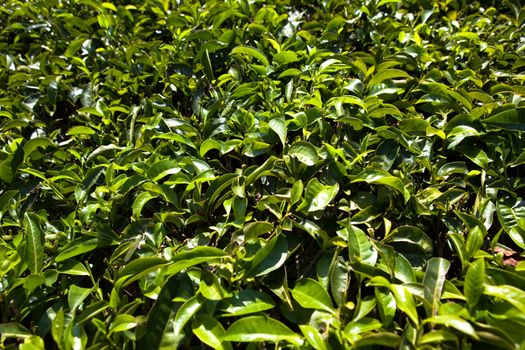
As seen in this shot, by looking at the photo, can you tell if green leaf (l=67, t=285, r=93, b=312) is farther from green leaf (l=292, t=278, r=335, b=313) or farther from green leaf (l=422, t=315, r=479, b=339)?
green leaf (l=422, t=315, r=479, b=339)

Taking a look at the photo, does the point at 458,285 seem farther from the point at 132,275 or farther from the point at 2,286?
the point at 2,286

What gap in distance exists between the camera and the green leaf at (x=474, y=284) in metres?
1.23

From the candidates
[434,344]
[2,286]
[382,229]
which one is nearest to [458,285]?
[434,344]

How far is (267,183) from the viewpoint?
1.79m

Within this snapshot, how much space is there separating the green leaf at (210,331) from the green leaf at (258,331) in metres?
0.02

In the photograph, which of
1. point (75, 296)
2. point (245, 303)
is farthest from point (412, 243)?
point (75, 296)

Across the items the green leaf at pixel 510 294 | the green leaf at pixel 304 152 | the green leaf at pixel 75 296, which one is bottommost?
the green leaf at pixel 75 296

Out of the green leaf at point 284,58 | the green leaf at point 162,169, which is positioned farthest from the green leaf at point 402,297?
the green leaf at point 284,58

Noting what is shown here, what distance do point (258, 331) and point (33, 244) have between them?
856 mm

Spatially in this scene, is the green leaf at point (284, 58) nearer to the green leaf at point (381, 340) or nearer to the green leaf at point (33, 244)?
the green leaf at point (33, 244)

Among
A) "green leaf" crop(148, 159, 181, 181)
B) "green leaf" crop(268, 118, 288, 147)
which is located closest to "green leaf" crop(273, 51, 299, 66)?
"green leaf" crop(268, 118, 288, 147)

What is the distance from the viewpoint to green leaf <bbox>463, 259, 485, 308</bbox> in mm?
1227

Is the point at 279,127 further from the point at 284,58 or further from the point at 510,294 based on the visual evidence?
the point at 510,294

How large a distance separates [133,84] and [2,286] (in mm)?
1241
